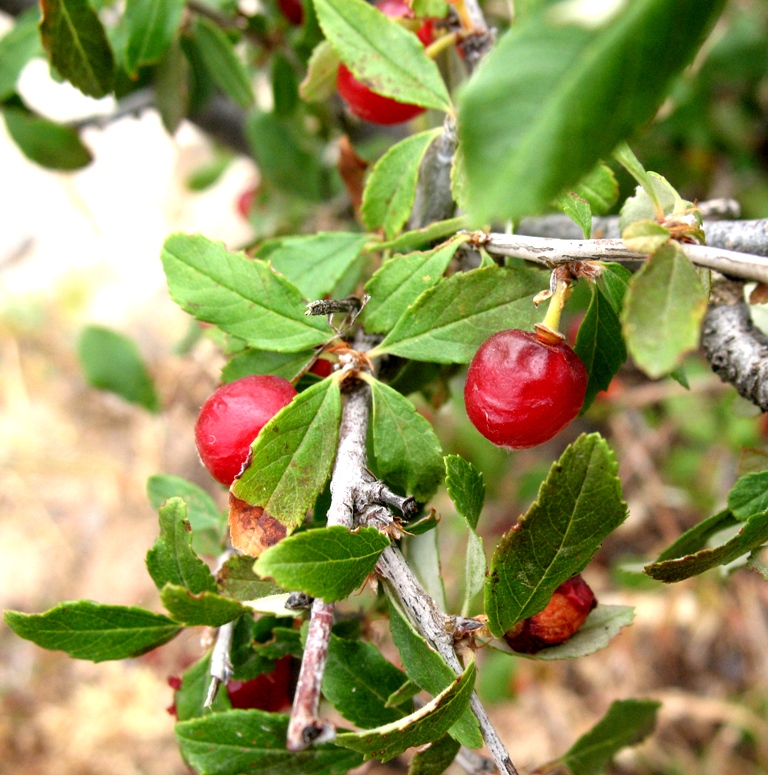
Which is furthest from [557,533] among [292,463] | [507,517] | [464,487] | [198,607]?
[507,517]

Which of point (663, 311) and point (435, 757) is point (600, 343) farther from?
point (435, 757)

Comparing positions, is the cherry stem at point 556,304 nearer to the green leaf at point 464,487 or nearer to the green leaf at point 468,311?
the green leaf at point 468,311

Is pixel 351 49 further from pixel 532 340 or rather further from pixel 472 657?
pixel 472 657

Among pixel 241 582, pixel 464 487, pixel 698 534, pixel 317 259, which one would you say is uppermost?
pixel 317 259

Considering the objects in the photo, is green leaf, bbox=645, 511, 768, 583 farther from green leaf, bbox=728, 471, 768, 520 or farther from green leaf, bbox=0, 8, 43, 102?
green leaf, bbox=0, 8, 43, 102

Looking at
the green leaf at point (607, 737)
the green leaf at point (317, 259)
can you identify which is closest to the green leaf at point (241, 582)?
the green leaf at point (317, 259)

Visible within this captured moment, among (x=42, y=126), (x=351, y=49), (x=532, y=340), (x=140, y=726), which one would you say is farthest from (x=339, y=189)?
(x=140, y=726)
